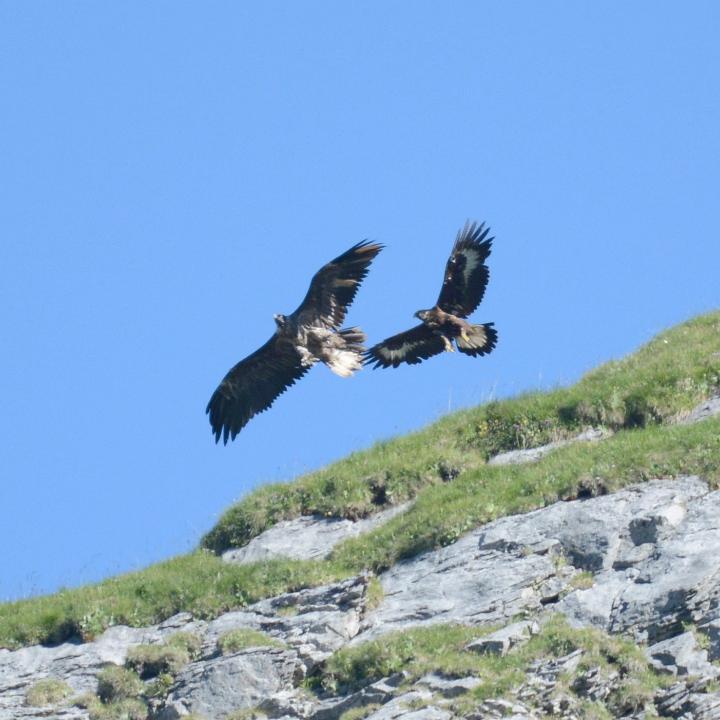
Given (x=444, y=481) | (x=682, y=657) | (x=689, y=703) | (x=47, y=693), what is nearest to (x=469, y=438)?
(x=444, y=481)

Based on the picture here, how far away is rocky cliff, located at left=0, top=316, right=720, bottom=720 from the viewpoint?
1766cm

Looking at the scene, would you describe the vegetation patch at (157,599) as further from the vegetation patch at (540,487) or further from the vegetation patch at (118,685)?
the vegetation patch at (118,685)

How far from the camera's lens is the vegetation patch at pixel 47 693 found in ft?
67.6

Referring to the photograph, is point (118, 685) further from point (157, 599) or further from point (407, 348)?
point (407, 348)

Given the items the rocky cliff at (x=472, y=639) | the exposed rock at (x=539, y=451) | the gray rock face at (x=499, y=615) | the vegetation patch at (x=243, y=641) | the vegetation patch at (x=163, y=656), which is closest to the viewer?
the rocky cliff at (x=472, y=639)

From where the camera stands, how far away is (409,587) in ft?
68.5

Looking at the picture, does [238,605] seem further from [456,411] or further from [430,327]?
[430,327]

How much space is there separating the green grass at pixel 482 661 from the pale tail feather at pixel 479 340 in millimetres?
10340

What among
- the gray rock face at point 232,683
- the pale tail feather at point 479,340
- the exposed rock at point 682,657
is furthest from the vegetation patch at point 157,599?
the pale tail feather at point 479,340

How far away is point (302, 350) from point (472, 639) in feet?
33.1

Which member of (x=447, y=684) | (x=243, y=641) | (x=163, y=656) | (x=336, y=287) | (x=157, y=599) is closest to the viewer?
(x=447, y=684)

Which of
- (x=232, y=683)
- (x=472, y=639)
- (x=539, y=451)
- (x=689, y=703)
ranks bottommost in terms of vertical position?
(x=689, y=703)

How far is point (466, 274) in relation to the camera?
2952cm

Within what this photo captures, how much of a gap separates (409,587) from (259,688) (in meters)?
2.14
